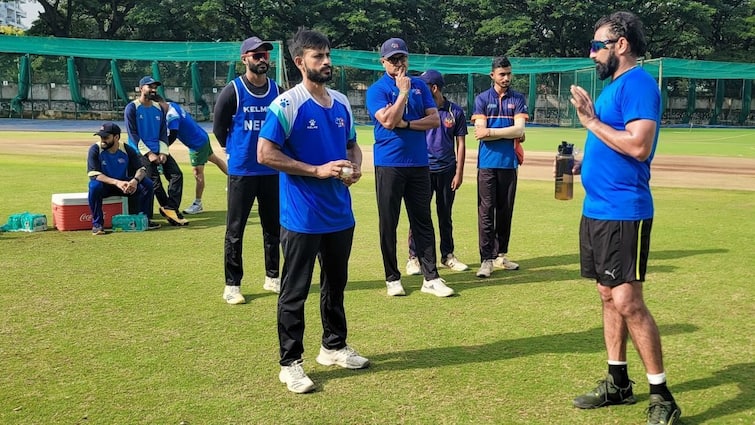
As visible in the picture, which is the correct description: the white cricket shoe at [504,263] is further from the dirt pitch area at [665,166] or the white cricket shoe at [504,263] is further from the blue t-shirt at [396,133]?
the dirt pitch area at [665,166]

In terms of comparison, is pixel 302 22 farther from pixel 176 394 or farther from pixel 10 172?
pixel 176 394

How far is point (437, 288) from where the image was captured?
260 inches

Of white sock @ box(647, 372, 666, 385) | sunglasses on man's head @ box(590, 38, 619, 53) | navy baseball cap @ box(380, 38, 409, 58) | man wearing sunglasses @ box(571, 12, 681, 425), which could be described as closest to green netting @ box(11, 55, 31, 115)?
navy baseball cap @ box(380, 38, 409, 58)

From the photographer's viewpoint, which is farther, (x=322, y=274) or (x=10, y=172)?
(x=10, y=172)

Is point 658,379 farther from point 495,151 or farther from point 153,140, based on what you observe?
point 153,140

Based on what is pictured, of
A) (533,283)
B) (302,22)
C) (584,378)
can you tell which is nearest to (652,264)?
(533,283)

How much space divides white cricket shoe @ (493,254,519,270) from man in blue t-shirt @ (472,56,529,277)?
17cm

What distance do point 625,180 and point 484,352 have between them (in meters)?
1.78

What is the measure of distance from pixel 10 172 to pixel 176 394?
46.8 ft

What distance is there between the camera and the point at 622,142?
12.3 feet

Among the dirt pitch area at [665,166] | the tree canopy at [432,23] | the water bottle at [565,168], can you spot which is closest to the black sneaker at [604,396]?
the water bottle at [565,168]

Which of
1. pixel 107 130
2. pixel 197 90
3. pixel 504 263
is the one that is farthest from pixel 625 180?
pixel 197 90

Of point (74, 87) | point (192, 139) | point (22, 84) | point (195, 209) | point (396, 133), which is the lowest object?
point (195, 209)

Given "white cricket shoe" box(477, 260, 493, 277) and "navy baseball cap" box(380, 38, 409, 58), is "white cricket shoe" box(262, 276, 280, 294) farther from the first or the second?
"navy baseball cap" box(380, 38, 409, 58)
